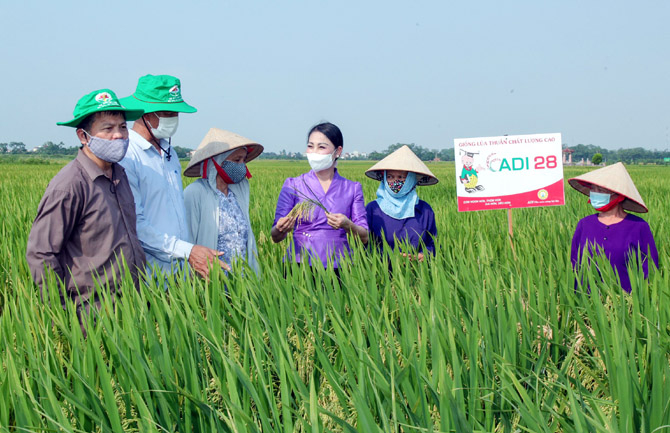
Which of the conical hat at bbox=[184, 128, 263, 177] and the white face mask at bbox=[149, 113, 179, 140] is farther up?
the white face mask at bbox=[149, 113, 179, 140]

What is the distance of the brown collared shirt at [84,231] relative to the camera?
1965 millimetres

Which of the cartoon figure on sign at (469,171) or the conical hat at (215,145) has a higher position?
the conical hat at (215,145)

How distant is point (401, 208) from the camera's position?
3109mm

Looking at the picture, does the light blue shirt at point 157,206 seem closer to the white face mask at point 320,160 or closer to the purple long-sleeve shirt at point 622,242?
the white face mask at point 320,160

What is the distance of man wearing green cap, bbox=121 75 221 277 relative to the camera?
240 centimetres

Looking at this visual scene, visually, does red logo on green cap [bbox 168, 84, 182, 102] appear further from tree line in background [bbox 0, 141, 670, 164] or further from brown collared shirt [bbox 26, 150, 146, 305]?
tree line in background [bbox 0, 141, 670, 164]

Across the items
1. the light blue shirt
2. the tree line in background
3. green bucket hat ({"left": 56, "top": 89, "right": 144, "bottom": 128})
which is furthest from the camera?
the tree line in background

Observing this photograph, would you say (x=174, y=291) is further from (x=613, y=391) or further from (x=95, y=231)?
(x=613, y=391)

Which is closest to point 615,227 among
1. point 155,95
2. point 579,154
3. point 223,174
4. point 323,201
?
point 323,201

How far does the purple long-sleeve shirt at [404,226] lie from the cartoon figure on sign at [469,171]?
31.4 inches

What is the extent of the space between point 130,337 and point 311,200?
1.28m

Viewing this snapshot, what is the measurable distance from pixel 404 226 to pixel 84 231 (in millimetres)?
1722

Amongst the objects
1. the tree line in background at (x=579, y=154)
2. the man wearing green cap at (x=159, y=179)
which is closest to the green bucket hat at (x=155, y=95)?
the man wearing green cap at (x=159, y=179)

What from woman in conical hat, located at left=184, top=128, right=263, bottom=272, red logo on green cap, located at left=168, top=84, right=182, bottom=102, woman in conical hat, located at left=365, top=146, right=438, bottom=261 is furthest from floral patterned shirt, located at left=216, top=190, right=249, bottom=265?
woman in conical hat, located at left=365, top=146, right=438, bottom=261
